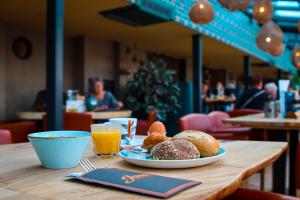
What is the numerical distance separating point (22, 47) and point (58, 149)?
5.76 m

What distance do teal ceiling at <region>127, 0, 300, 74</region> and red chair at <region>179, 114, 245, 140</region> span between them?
1889 mm

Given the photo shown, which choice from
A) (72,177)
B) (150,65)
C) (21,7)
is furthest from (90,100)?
(72,177)

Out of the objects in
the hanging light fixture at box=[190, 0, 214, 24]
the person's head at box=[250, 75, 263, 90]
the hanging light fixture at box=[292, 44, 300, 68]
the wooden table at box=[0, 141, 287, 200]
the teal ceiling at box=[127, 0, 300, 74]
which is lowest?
the wooden table at box=[0, 141, 287, 200]

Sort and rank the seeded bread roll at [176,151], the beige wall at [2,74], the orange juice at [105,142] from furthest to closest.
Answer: the beige wall at [2,74] < the orange juice at [105,142] < the seeded bread roll at [176,151]

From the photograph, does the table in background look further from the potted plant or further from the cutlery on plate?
the cutlery on plate

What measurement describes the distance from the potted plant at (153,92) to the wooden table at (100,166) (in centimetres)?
520

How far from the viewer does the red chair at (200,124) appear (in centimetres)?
293

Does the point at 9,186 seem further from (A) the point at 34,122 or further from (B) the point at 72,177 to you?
(A) the point at 34,122

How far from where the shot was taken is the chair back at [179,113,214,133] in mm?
2902

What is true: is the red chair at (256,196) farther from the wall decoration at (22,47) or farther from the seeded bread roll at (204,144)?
the wall decoration at (22,47)

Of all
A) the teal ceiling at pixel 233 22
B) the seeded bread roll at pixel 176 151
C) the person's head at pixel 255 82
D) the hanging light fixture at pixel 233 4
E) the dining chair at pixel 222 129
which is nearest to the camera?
the seeded bread roll at pixel 176 151

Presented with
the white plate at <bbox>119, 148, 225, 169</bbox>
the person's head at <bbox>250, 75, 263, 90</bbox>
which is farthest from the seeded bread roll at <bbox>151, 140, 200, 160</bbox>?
the person's head at <bbox>250, 75, 263, 90</bbox>

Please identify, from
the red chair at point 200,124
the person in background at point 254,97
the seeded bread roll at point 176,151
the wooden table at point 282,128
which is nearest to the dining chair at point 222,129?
the red chair at point 200,124

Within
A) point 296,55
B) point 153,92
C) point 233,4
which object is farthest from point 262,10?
point 153,92
